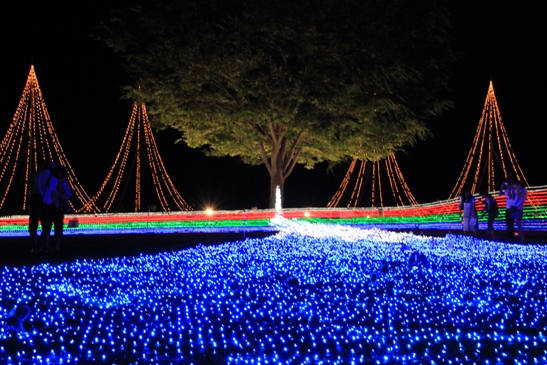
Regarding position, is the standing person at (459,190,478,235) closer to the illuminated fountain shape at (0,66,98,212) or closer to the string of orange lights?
the illuminated fountain shape at (0,66,98,212)

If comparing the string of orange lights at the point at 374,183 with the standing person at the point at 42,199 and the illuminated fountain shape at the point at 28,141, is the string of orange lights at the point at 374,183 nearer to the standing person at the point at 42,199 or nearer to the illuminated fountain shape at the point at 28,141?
the illuminated fountain shape at the point at 28,141

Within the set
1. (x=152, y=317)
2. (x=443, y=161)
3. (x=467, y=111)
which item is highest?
(x=467, y=111)

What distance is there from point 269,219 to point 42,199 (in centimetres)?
1387

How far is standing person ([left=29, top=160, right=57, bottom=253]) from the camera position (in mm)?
12883

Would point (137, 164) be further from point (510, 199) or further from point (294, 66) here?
point (510, 199)

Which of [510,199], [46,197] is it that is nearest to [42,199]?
[46,197]

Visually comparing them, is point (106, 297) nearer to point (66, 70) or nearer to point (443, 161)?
point (66, 70)

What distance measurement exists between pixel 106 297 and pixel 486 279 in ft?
15.5

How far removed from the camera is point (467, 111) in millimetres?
42156

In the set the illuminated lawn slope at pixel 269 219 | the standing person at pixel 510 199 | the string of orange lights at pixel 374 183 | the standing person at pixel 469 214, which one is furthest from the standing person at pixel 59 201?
the string of orange lights at pixel 374 183

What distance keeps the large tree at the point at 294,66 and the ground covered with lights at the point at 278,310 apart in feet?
47.8

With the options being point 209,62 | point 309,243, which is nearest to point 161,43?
point 209,62

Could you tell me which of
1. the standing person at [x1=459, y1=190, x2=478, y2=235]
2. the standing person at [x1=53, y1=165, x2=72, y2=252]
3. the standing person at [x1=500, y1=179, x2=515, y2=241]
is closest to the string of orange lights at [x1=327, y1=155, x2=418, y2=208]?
the standing person at [x1=459, y1=190, x2=478, y2=235]

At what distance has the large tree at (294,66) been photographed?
2511 centimetres
